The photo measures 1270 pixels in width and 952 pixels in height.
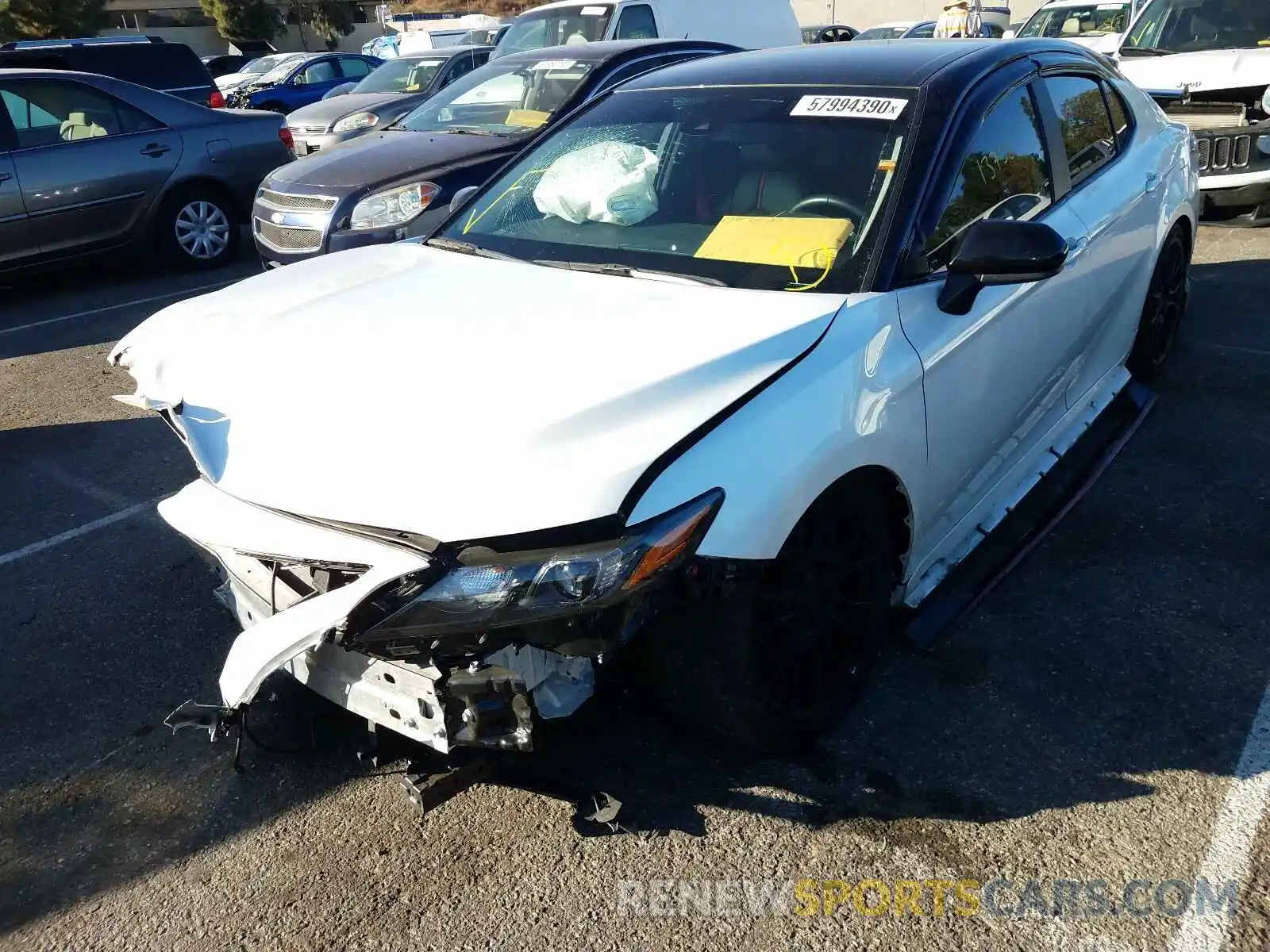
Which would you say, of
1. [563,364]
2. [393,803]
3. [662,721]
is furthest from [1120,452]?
→ [393,803]

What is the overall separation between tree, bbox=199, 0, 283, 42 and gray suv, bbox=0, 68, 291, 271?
41.9 metres

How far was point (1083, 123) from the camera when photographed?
3971 mm

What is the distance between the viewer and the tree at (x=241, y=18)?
45.1m

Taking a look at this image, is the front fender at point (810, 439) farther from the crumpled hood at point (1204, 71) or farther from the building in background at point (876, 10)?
the building in background at point (876, 10)

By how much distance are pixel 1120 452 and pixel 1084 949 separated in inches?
108

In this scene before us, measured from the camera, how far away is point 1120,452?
4.41 metres

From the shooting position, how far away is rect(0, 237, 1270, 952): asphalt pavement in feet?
7.53

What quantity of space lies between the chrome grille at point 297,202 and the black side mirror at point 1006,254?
194 inches

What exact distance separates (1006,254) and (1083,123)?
5.45 ft

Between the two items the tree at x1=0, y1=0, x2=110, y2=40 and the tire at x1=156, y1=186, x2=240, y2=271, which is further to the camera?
the tree at x1=0, y1=0, x2=110, y2=40

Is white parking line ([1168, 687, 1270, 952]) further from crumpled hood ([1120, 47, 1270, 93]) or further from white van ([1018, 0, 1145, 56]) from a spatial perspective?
white van ([1018, 0, 1145, 56])

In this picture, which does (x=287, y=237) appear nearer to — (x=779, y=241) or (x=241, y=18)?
(x=779, y=241)

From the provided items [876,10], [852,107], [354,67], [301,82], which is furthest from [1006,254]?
[876,10]

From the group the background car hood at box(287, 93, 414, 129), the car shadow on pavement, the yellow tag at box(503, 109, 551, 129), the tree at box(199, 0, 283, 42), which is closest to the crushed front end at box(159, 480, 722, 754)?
the yellow tag at box(503, 109, 551, 129)
